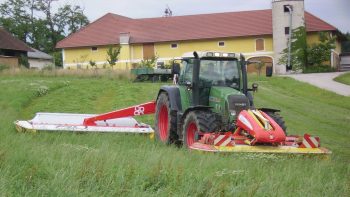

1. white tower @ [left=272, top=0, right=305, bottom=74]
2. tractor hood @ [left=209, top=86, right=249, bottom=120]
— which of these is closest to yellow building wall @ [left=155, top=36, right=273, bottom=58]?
white tower @ [left=272, top=0, right=305, bottom=74]

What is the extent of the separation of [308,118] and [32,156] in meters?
12.8

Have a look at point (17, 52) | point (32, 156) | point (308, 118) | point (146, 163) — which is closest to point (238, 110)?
point (146, 163)

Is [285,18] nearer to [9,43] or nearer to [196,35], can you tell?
[196,35]

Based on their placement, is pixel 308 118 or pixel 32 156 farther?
pixel 308 118

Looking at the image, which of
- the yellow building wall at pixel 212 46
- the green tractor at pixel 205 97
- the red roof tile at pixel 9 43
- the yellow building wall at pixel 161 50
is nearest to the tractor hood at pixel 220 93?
the green tractor at pixel 205 97

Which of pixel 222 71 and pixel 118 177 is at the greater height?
pixel 222 71

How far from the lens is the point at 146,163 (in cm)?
702

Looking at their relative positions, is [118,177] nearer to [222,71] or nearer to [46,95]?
[222,71]

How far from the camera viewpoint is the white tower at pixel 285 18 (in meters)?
54.8

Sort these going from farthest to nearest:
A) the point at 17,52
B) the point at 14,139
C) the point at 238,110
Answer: the point at 17,52 < the point at 238,110 < the point at 14,139

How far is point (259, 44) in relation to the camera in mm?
59125

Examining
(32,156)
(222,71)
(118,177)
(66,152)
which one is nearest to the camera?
(118,177)

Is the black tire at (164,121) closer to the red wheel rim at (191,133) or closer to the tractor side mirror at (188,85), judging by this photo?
the tractor side mirror at (188,85)

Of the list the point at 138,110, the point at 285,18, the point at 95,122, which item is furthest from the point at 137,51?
the point at 138,110
